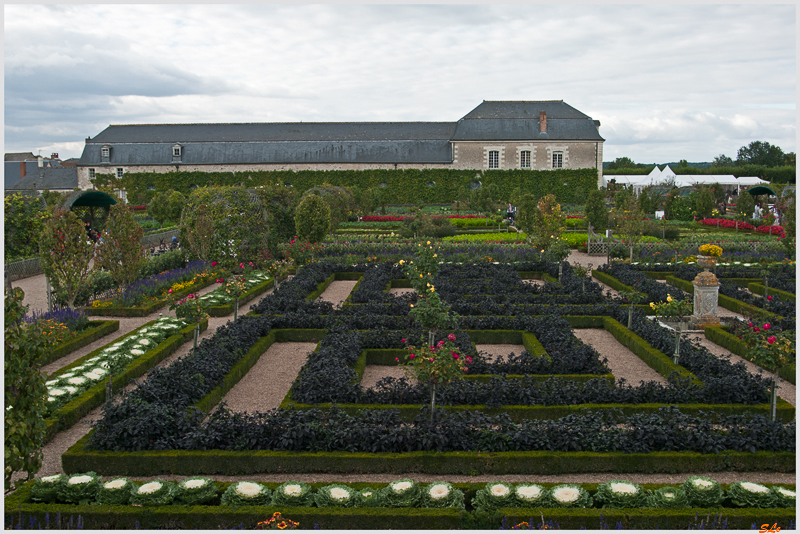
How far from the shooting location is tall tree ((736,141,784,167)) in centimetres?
5884

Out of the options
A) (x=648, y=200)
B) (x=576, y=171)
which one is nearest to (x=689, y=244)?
(x=648, y=200)

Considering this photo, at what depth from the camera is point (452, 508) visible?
476 centimetres

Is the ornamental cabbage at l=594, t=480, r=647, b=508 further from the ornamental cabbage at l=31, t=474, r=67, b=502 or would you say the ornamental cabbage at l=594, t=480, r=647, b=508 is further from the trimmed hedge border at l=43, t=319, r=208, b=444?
the trimmed hedge border at l=43, t=319, r=208, b=444

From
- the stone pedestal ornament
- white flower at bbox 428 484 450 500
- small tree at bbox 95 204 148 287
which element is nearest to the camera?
white flower at bbox 428 484 450 500

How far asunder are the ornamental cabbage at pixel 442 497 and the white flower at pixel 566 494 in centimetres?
78

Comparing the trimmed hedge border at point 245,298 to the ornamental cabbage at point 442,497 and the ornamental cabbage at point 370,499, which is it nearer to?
the ornamental cabbage at point 370,499

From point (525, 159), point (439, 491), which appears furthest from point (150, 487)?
point (525, 159)

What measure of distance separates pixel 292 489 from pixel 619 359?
598cm

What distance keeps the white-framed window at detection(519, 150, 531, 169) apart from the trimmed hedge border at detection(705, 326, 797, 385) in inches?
1285

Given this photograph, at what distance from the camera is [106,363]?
8305 millimetres

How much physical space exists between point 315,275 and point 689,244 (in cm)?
1343

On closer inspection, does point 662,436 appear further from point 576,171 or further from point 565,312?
point 576,171

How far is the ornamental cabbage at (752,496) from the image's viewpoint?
4824 millimetres

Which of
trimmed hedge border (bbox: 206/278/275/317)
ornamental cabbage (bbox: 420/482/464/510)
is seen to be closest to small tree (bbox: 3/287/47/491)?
ornamental cabbage (bbox: 420/482/464/510)
